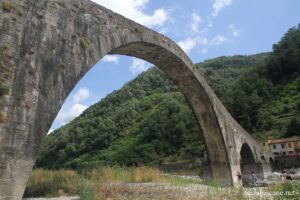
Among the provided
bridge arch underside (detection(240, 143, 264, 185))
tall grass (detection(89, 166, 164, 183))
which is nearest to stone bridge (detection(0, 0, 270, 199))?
tall grass (detection(89, 166, 164, 183))

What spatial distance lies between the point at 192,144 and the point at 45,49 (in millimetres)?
45553

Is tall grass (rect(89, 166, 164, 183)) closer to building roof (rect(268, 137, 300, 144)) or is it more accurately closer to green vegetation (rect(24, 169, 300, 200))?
green vegetation (rect(24, 169, 300, 200))

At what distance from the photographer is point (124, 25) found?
11281 mm

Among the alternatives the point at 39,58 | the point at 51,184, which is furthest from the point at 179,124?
the point at 39,58

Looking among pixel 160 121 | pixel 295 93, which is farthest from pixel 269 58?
pixel 160 121

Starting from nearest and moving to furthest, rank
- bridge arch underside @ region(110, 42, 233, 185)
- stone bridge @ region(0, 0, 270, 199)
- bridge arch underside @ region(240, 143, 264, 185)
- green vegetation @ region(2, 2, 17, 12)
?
1. stone bridge @ region(0, 0, 270, 199)
2. green vegetation @ region(2, 2, 17, 12)
3. bridge arch underside @ region(110, 42, 233, 185)
4. bridge arch underside @ region(240, 143, 264, 185)

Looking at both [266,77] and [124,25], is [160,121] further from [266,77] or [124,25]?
[124,25]

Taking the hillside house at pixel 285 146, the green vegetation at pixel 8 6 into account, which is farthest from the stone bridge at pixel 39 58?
the hillside house at pixel 285 146

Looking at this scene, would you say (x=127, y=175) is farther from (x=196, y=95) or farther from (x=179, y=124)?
(x=179, y=124)

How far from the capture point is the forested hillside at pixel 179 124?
5147cm

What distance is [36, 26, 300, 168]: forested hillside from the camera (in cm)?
5147

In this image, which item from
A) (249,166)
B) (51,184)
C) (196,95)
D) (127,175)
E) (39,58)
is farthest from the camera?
(249,166)

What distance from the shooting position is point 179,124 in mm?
57500

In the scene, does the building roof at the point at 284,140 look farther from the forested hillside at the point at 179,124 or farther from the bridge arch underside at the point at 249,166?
the bridge arch underside at the point at 249,166
